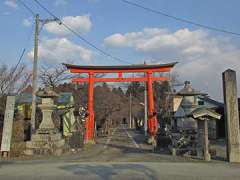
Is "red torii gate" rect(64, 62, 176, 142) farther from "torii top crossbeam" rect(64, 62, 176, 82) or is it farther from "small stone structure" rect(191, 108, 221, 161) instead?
"small stone structure" rect(191, 108, 221, 161)

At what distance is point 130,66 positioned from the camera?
27328mm

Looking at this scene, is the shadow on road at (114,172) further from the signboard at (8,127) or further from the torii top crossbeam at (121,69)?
the torii top crossbeam at (121,69)

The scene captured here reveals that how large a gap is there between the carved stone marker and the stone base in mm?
9540

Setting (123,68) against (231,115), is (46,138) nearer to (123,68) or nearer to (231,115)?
(231,115)

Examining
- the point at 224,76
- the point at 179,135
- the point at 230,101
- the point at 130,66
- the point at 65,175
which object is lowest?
the point at 65,175

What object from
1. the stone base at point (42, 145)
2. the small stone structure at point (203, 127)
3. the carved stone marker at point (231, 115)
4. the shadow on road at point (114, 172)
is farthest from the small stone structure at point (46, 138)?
the carved stone marker at point (231, 115)

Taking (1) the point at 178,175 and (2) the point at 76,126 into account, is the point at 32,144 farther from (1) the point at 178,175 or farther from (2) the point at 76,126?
(2) the point at 76,126

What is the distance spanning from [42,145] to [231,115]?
413 inches

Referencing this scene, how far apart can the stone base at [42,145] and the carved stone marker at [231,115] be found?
9.54 m

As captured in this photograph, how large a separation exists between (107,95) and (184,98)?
33705 millimetres

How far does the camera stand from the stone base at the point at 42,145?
17.2m

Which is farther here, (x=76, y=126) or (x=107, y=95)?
(x=107, y=95)

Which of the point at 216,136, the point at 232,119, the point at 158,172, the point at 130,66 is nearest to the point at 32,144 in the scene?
the point at 158,172

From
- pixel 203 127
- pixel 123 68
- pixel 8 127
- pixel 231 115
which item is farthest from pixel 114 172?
pixel 123 68
